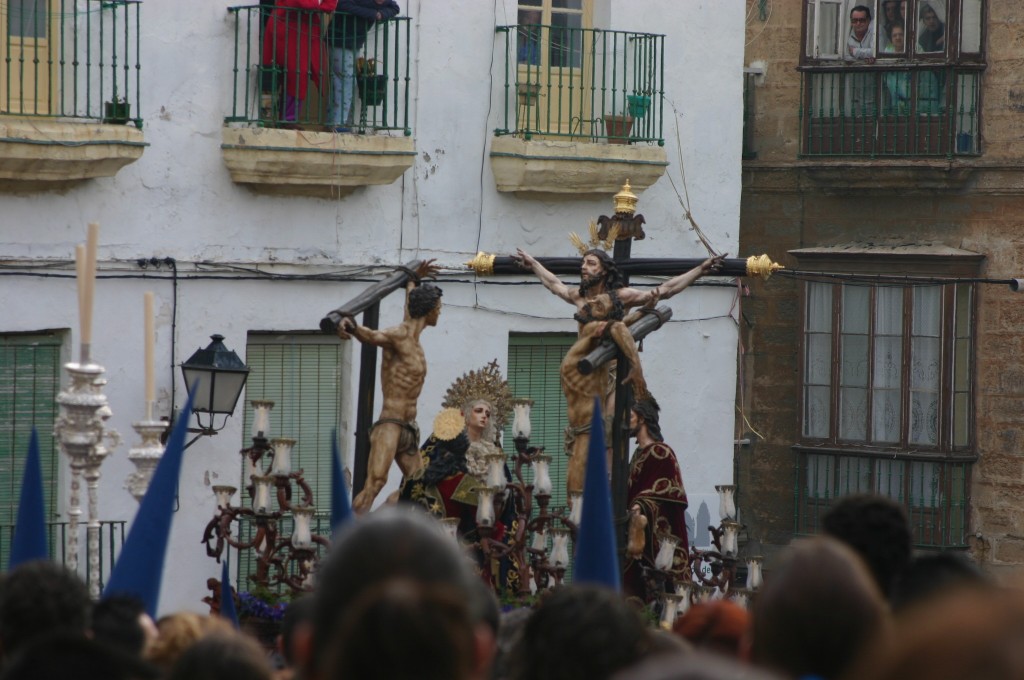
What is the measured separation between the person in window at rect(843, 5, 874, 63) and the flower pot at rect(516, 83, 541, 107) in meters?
3.31

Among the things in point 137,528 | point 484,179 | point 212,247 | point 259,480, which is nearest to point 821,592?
point 137,528

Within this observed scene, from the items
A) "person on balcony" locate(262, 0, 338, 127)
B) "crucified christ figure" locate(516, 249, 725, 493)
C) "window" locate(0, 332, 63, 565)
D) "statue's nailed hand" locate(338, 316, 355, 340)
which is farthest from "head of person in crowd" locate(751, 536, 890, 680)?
"person on balcony" locate(262, 0, 338, 127)

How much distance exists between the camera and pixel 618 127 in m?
15.0

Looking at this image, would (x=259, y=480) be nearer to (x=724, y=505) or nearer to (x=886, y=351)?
(x=724, y=505)

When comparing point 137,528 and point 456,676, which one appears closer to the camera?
point 456,676

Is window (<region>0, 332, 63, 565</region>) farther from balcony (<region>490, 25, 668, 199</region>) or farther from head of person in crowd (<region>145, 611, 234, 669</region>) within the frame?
head of person in crowd (<region>145, 611, 234, 669</region>)

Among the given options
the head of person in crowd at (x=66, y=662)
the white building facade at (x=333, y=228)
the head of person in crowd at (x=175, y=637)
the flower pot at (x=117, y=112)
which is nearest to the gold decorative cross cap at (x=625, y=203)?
the white building facade at (x=333, y=228)

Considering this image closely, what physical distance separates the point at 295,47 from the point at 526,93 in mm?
1984

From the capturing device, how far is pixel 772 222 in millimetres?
16750

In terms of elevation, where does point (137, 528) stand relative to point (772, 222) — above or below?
below

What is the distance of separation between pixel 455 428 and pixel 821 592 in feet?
23.0

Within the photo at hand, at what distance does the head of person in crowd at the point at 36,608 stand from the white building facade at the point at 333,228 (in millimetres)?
8018

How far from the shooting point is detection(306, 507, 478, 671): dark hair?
282 centimetres

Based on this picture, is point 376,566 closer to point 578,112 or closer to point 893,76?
point 578,112
